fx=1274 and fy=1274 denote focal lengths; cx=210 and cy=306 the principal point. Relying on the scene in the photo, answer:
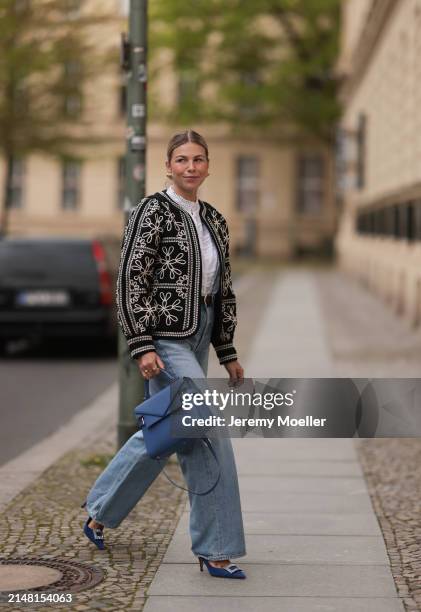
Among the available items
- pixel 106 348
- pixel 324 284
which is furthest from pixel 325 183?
pixel 106 348

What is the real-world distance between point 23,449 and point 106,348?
24.4 ft

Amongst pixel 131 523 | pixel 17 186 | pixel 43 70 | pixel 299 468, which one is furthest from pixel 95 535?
pixel 17 186

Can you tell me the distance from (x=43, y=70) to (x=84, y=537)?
68.4 ft

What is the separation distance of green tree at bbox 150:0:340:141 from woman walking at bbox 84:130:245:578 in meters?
38.2

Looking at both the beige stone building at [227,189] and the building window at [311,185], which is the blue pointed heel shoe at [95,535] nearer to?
the beige stone building at [227,189]

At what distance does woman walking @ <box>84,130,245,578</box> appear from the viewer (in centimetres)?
491

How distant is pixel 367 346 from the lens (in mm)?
15195

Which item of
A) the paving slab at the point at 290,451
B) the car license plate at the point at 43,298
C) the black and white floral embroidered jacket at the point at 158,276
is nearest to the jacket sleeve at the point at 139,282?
the black and white floral embroidered jacket at the point at 158,276

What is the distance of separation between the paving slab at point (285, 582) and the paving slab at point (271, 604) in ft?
0.19

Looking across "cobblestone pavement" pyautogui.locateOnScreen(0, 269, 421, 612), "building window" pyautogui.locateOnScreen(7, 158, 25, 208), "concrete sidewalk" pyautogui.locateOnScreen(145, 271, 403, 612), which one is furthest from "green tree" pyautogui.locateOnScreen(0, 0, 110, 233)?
"building window" pyautogui.locateOnScreen(7, 158, 25, 208)

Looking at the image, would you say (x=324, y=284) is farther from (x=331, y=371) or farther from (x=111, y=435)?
(x=111, y=435)

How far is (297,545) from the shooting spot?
5.51 m

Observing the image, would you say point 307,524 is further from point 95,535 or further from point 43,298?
point 43,298

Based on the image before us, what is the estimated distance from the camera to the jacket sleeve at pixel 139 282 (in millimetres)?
4891
